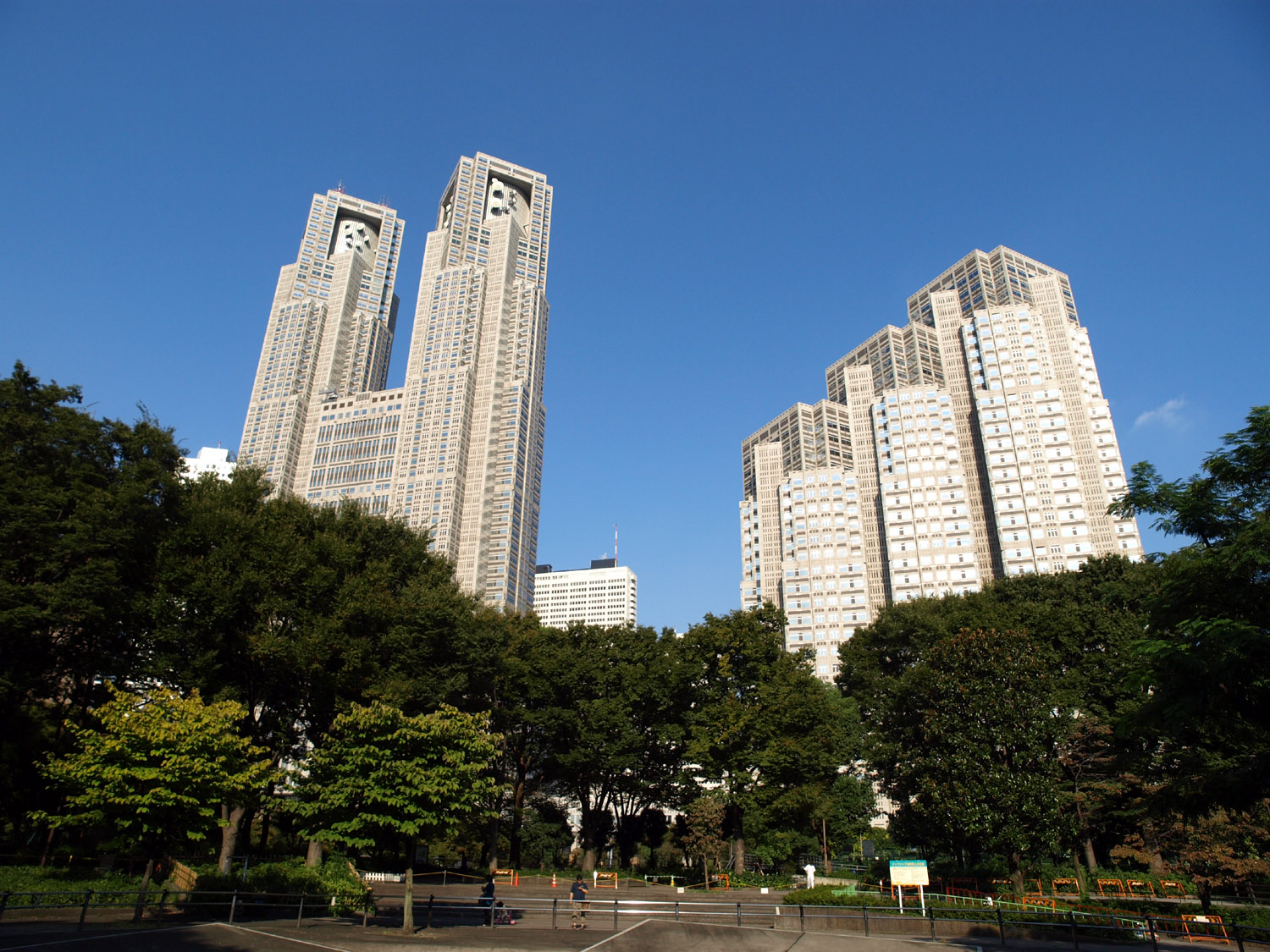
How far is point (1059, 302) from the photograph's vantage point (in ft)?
403

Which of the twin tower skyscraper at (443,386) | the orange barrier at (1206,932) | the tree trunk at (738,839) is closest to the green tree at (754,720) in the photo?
the tree trunk at (738,839)

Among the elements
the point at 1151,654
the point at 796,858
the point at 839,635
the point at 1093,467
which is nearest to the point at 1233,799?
the point at 1151,654

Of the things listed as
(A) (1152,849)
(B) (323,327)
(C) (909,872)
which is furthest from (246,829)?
(B) (323,327)

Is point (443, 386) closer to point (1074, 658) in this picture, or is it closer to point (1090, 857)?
point (1074, 658)

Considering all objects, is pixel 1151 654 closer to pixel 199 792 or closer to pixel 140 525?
pixel 199 792

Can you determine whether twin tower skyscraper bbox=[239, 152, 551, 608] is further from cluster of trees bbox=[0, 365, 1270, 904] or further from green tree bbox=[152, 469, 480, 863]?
green tree bbox=[152, 469, 480, 863]

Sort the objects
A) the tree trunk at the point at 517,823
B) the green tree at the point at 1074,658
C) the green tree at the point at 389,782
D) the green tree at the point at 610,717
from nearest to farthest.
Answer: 1. the green tree at the point at 389,782
2. the green tree at the point at 1074,658
3. the green tree at the point at 610,717
4. the tree trunk at the point at 517,823

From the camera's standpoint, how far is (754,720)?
4259 cm

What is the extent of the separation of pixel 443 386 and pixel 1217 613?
432ft

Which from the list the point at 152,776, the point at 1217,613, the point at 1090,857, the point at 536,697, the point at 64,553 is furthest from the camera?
the point at 536,697

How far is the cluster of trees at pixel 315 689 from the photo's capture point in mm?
20703

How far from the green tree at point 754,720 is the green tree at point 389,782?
930 inches

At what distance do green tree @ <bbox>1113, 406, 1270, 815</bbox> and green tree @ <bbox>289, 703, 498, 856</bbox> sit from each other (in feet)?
55.0

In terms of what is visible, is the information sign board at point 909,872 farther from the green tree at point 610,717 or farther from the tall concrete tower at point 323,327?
the tall concrete tower at point 323,327
